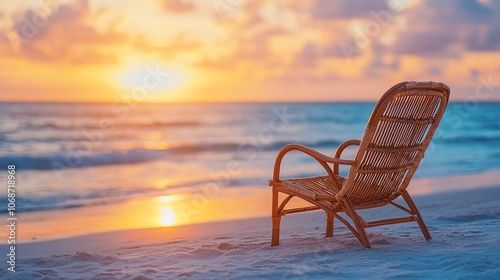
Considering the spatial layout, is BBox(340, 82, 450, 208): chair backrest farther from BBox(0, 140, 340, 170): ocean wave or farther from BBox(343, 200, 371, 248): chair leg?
BBox(0, 140, 340, 170): ocean wave

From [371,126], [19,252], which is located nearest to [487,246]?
[371,126]

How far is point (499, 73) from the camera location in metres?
21.8

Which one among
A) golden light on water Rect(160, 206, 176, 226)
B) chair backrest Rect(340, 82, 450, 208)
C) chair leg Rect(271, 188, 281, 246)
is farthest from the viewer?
golden light on water Rect(160, 206, 176, 226)

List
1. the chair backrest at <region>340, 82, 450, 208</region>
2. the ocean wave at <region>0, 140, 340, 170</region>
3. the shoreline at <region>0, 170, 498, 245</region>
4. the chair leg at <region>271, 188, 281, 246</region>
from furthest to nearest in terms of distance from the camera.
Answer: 1. the ocean wave at <region>0, 140, 340, 170</region>
2. the shoreline at <region>0, 170, 498, 245</region>
3. the chair leg at <region>271, 188, 281, 246</region>
4. the chair backrest at <region>340, 82, 450, 208</region>

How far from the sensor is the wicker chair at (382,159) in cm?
384

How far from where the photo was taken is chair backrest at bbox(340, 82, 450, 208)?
381 cm

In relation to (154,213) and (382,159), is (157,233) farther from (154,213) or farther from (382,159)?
(382,159)

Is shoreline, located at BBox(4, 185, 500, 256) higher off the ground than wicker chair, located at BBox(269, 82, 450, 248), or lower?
lower

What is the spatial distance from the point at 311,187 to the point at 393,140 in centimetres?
70

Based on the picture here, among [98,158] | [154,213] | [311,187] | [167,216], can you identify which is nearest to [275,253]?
[311,187]

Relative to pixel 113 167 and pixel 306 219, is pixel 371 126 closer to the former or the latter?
pixel 306 219

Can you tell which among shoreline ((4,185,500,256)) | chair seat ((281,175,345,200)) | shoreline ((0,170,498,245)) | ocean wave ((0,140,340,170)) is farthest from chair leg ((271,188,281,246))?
ocean wave ((0,140,340,170))

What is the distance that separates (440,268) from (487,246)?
0.73 m

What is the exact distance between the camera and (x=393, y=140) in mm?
3979
